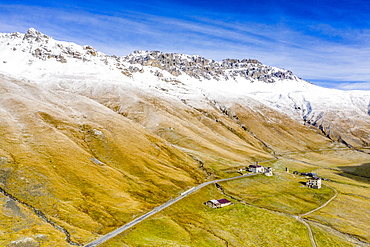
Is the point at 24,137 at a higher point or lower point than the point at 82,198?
higher

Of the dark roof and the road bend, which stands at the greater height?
the dark roof

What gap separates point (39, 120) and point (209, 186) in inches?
4050

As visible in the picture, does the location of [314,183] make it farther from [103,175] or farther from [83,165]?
[83,165]

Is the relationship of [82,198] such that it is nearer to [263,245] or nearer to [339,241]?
[263,245]

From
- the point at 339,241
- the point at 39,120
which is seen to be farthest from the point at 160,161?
the point at 339,241

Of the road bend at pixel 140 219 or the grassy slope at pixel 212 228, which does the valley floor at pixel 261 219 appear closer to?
the grassy slope at pixel 212 228

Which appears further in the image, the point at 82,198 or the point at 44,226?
the point at 82,198

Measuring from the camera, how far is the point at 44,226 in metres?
63.2

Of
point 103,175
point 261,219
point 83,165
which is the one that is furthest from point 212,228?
point 83,165

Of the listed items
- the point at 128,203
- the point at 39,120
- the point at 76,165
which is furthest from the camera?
the point at 39,120

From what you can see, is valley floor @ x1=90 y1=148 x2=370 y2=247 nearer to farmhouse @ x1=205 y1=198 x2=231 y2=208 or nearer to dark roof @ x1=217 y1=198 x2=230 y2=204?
farmhouse @ x1=205 y1=198 x2=231 y2=208

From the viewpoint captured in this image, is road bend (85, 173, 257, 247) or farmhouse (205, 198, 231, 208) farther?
farmhouse (205, 198, 231, 208)

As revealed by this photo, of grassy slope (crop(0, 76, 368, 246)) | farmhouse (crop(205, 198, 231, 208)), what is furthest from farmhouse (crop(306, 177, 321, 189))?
farmhouse (crop(205, 198, 231, 208))

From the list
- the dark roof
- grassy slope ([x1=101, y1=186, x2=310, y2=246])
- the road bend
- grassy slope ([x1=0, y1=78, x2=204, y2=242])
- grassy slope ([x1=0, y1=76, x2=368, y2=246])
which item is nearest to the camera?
the road bend
